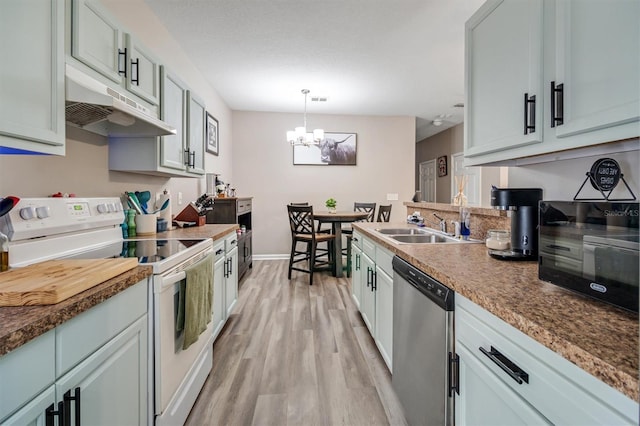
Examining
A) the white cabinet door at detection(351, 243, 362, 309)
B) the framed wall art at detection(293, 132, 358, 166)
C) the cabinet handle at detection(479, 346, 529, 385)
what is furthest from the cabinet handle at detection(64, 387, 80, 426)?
the framed wall art at detection(293, 132, 358, 166)

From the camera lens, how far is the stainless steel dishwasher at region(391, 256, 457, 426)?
1.06 meters

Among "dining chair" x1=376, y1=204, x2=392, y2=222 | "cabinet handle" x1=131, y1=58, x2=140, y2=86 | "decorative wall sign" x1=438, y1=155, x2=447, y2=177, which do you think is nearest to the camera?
"cabinet handle" x1=131, y1=58, x2=140, y2=86

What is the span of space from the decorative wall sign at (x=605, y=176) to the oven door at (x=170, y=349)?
70.4 inches

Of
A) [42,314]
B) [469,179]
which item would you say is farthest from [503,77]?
[469,179]

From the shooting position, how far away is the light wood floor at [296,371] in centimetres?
154

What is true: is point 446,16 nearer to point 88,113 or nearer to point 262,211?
point 88,113

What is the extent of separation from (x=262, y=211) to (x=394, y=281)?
3936 mm

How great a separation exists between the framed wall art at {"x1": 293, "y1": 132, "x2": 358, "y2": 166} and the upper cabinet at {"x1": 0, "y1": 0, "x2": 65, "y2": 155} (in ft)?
13.8

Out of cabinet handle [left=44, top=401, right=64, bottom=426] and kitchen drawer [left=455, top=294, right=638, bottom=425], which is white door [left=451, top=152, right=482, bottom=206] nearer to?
kitchen drawer [left=455, top=294, right=638, bottom=425]

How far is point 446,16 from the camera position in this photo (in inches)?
98.2

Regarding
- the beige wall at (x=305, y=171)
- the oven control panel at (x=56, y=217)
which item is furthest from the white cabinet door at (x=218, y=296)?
the beige wall at (x=305, y=171)

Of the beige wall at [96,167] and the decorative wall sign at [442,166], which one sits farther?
the decorative wall sign at [442,166]

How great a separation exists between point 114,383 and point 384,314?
55.5 inches

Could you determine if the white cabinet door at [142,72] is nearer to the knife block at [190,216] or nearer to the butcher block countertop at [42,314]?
the knife block at [190,216]
